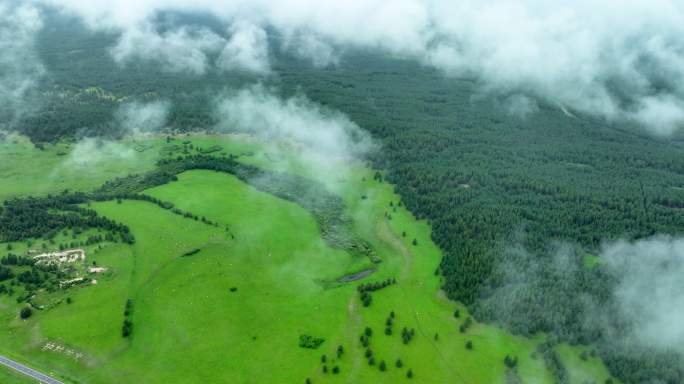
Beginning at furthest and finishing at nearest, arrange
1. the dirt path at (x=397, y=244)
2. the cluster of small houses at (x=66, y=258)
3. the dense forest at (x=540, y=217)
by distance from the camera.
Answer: the dirt path at (x=397, y=244) < the cluster of small houses at (x=66, y=258) < the dense forest at (x=540, y=217)

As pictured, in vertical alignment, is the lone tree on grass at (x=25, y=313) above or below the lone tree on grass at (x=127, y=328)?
below

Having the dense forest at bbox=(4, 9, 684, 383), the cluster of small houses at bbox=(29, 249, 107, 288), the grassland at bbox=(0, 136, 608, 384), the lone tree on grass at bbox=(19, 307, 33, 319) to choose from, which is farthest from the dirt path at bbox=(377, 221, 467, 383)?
the lone tree on grass at bbox=(19, 307, 33, 319)

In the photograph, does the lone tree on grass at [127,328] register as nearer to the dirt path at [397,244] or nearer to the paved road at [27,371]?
the paved road at [27,371]

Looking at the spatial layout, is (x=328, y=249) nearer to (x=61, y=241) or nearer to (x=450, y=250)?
(x=450, y=250)

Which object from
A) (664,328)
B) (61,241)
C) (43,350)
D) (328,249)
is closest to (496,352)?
(664,328)

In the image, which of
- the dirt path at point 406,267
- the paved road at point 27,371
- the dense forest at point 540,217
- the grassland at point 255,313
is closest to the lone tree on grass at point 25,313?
the grassland at point 255,313

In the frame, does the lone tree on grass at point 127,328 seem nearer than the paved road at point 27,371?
No
